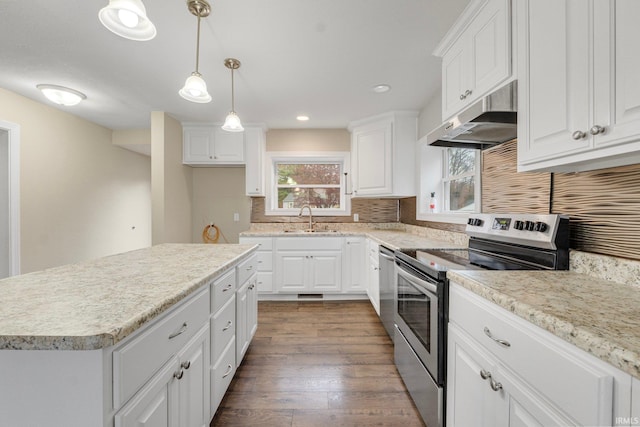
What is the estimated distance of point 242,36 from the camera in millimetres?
1841

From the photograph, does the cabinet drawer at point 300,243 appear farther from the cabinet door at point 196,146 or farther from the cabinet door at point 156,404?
the cabinet door at point 156,404

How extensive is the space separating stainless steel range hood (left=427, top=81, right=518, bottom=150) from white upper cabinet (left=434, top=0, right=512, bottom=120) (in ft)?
0.36

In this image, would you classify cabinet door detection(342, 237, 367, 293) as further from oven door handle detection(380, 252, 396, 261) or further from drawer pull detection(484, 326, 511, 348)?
drawer pull detection(484, 326, 511, 348)

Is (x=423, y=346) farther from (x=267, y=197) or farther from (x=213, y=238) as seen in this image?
(x=213, y=238)

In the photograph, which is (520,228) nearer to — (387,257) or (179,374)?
(387,257)

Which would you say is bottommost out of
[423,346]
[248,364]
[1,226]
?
[248,364]

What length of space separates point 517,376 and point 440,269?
0.53m

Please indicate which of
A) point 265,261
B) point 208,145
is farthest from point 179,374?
point 208,145

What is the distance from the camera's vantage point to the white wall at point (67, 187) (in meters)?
2.98

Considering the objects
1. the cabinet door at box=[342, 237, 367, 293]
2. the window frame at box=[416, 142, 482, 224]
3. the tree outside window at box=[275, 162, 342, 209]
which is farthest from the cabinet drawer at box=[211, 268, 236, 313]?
the tree outside window at box=[275, 162, 342, 209]

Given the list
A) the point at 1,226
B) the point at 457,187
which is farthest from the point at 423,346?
the point at 1,226

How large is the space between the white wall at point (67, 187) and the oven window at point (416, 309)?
157 inches

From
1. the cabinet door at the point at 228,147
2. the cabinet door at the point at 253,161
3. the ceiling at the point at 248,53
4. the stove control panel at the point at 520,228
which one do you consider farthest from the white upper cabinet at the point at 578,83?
the cabinet door at the point at 228,147

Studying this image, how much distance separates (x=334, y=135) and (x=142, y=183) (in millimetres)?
3843
